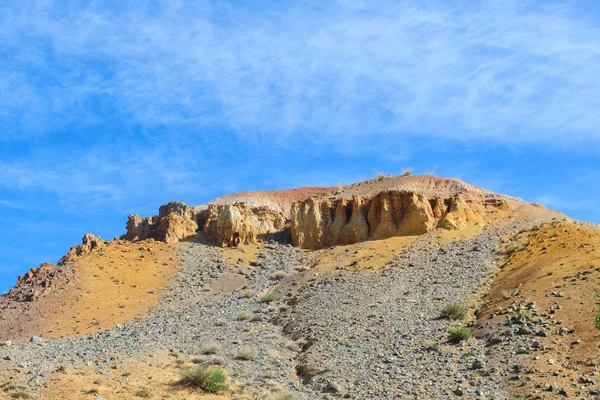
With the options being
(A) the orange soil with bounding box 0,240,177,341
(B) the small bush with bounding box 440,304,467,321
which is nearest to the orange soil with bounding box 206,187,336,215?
(A) the orange soil with bounding box 0,240,177,341

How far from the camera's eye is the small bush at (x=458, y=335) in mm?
26828

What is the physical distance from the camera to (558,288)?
29.1 metres

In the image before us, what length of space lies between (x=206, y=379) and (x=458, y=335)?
30.6ft

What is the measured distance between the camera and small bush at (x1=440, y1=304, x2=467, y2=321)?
2962 cm

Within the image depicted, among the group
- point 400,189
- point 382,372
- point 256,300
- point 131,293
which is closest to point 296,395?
point 382,372

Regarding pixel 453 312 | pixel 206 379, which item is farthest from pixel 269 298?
pixel 206 379

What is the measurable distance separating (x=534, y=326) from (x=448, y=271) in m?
10.8

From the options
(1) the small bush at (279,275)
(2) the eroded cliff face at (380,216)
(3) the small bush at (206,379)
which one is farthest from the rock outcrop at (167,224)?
(3) the small bush at (206,379)

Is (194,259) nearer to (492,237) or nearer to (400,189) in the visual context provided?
(400,189)

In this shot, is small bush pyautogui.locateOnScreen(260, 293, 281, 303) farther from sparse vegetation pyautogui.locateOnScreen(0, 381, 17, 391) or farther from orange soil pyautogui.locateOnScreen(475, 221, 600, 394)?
sparse vegetation pyautogui.locateOnScreen(0, 381, 17, 391)

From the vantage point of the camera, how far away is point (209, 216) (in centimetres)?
5034

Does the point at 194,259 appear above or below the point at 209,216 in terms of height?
below

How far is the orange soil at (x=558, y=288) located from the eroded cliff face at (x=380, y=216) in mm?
5770

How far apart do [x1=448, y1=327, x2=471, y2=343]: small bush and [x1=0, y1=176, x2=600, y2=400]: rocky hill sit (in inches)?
2.0
